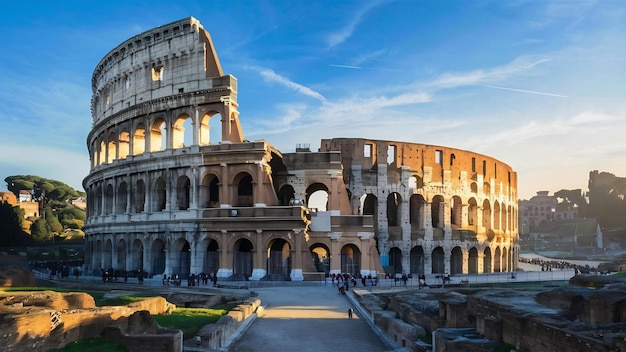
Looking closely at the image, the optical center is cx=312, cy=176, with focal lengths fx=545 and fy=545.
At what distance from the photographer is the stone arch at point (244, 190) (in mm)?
38116

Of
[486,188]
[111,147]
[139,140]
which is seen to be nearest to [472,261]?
[486,188]

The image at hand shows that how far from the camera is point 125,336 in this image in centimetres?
1299

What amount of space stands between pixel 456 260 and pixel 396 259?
644 cm

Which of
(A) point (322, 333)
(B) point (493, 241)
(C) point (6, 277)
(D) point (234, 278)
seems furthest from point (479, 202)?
(C) point (6, 277)

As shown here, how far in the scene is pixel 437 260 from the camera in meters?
48.6

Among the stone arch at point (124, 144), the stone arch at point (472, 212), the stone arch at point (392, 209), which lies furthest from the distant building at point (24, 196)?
the stone arch at point (472, 212)

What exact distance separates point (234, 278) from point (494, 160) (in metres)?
30.7

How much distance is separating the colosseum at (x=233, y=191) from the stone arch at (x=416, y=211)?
110 millimetres

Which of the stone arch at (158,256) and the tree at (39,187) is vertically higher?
the tree at (39,187)

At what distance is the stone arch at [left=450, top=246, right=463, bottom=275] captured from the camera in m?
48.8

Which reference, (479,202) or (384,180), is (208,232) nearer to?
(384,180)

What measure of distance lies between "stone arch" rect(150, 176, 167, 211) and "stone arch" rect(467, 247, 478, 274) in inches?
1084

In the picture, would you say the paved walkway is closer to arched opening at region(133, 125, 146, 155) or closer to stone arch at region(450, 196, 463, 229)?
arched opening at region(133, 125, 146, 155)

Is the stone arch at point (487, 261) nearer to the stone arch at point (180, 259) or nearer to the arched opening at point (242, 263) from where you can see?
the arched opening at point (242, 263)
